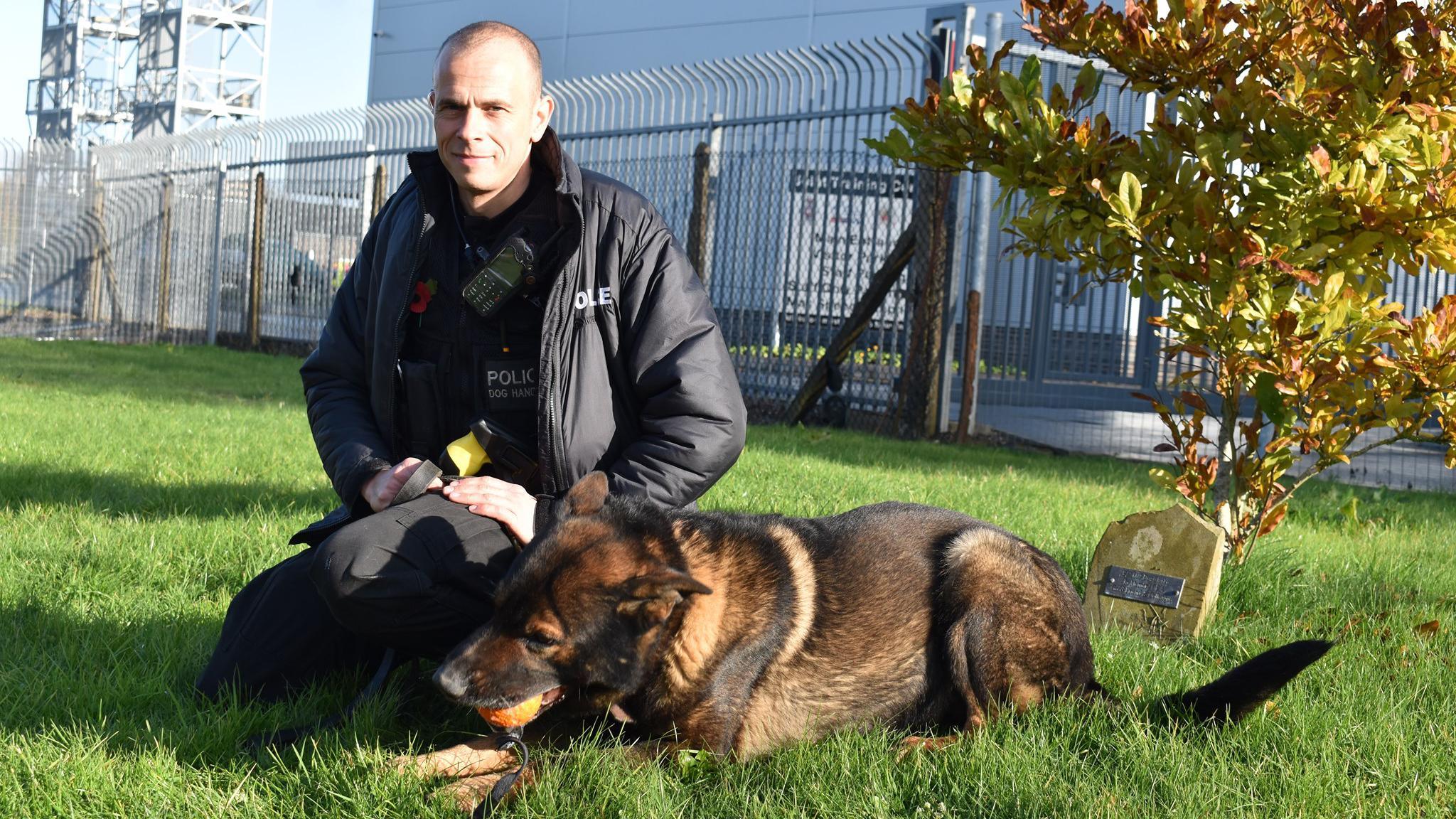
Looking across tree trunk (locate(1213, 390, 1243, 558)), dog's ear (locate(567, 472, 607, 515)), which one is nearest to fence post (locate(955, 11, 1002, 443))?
tree trunk (locate(1213, 390, 1243, 558))

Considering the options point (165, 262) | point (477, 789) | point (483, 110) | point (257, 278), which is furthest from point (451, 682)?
point (165, 262)

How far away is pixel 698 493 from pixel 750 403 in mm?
8543

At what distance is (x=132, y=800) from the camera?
2.73 m

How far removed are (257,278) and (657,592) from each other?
17.3 meters

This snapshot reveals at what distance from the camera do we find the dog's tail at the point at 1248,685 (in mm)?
3090

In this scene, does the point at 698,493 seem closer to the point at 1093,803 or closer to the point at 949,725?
the point at 949,725

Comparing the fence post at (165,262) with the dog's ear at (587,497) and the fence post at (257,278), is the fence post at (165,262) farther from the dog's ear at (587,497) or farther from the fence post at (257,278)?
the dog's ear at (587,497)

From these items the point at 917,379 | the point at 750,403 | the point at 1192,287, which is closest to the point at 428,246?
the point at 1192,287

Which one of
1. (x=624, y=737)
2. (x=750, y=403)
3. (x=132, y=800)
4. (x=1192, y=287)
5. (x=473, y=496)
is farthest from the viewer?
(x=750, y=403)

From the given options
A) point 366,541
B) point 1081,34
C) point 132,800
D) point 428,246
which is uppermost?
point 1081,34

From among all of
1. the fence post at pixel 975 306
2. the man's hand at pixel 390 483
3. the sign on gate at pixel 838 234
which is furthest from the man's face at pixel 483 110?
the sign on gate at pixel 838 234

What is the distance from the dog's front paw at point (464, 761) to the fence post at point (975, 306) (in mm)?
8040

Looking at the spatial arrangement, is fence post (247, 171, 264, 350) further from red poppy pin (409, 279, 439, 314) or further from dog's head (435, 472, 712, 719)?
dog's head (435, 472, 712, 719)

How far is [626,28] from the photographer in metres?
27.8
